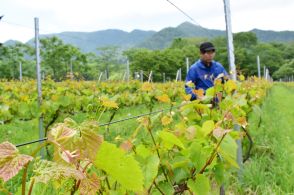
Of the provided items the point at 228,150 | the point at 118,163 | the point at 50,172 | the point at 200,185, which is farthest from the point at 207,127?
the point at 50,172

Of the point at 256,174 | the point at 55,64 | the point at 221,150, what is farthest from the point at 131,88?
the point at 55,64

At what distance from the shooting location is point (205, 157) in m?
1.56

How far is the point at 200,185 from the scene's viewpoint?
1494 mm

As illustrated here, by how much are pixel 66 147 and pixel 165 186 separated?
2.87ft

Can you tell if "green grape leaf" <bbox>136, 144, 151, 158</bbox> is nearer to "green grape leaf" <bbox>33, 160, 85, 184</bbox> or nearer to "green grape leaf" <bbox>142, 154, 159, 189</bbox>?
"green grape leaf" <bbox>142, 154, 159, 189</bbox>

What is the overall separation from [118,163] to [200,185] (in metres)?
0.67

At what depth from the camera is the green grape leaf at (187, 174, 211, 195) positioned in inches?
58.4

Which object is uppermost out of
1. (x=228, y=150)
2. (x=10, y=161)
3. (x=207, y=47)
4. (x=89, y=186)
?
(x=207, y=47)

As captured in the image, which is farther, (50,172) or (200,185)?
(200,185)

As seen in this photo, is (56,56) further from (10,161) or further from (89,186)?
(10,161)

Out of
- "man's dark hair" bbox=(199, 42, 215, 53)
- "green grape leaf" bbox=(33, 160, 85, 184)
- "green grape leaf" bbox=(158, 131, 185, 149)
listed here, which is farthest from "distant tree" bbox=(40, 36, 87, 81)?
"green grape leaf" bbox=(33, 160, 85, 184)

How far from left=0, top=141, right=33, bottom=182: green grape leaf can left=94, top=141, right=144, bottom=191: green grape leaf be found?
30 cm

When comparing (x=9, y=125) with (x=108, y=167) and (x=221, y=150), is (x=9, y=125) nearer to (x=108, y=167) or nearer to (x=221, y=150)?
(x=221, y=150)

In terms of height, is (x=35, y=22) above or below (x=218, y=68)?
above
